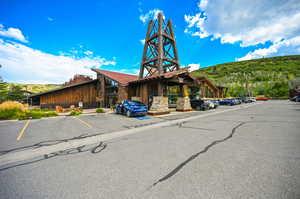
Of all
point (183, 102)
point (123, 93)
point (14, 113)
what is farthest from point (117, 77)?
point (14, 113)

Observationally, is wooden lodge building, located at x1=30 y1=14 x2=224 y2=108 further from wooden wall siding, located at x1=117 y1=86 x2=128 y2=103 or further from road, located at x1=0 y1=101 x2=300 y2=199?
road, located at x1=0 y1=101 x2=300 y2=199

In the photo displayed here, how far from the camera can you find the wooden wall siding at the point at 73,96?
1955cm

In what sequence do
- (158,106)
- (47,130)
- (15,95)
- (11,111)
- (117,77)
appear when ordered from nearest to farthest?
(47,130)
(11,111)
(158,106)
(117,77)
(15,95)

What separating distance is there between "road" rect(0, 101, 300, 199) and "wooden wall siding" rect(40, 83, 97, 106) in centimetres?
1957

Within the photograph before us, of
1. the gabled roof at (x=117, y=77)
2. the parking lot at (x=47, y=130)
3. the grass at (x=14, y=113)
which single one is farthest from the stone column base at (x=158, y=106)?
the grass at (x=14, y=113)

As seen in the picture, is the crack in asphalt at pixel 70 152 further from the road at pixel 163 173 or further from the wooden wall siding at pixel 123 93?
the wooden wall siding at pixel 123 93

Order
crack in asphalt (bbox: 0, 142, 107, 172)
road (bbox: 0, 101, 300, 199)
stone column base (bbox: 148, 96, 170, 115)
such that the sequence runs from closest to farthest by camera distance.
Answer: road (bbox: 0, 101, 300, 199), crack in asphalt (bbox: 0, 142, 107, 172), stone column base (bbox: 148, 96, 170, 115)

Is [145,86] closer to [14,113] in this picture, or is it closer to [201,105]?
[201,105]

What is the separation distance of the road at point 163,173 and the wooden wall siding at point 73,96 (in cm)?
1957

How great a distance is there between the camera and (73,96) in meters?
A: 20.3

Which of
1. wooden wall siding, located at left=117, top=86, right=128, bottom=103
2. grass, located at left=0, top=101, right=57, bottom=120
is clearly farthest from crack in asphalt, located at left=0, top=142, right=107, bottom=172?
wooden wall siding, located at left=117, top=86, right=128, bottom=103

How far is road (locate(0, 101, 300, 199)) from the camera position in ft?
6.51

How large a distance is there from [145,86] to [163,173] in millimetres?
12458

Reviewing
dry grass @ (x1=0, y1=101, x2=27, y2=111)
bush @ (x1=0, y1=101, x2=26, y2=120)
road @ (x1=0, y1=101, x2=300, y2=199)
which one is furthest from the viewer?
dry grass @ (x1=0, y1=101, x2=27, y2=111)
